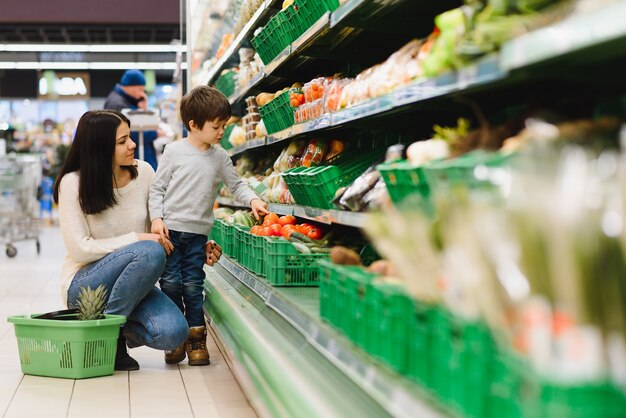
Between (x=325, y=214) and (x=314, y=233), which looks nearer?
(x=325, y=214)

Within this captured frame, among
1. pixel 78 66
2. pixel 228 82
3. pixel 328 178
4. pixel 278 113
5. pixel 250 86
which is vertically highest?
pixel 78 66

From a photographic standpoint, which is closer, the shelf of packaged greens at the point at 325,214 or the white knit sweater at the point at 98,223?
the shelf of packaged greens at the point at 325,214

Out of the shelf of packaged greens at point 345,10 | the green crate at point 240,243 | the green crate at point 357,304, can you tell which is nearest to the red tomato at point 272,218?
the green crate at point 240,243

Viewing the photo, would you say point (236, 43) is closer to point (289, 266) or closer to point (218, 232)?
point (218, 232)

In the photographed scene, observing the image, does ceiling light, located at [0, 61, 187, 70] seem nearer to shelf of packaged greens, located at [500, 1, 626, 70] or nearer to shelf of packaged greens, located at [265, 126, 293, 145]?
shelf of packaged greens, located at [265, 126, 293, 145]

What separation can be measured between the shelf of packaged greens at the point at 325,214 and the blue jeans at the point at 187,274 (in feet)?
1.47

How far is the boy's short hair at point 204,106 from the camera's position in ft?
13.3

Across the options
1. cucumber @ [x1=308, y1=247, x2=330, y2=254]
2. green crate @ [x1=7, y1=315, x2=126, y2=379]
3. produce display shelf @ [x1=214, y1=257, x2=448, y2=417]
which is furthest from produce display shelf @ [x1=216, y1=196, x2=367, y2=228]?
green crate @ [x1=7, y1=315, x2=126, y2=379]

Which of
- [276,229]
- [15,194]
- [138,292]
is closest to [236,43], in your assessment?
[276,229]

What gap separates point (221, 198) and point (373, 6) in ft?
12.8

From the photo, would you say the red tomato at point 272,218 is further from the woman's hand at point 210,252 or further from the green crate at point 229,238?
the green crate at point 229,238

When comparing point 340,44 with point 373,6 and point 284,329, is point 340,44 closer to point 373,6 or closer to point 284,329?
point 373,6

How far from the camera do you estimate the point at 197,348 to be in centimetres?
420

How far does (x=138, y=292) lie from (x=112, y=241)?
10.8 inches
